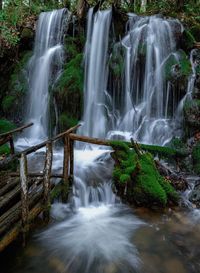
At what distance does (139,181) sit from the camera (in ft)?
21.8

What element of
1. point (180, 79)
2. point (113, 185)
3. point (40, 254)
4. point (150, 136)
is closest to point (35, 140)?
point (150, 136)

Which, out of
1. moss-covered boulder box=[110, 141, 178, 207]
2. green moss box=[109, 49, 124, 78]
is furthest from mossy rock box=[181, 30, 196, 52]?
moss-covered boulder box=[110, 141, 178, 207]

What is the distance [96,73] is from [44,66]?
97.5 inches

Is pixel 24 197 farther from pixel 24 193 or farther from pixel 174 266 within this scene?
pixel 174 266

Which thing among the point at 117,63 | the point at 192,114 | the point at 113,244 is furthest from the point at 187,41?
the point at 113,244

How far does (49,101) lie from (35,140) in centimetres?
170

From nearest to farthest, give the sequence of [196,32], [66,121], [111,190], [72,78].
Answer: [111,190]
[66,121]
[72,78]
[196,32]

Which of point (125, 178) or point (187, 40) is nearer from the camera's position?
point (125, 178)

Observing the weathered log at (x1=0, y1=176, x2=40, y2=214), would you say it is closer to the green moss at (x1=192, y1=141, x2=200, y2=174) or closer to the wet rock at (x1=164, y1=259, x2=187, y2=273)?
the wet rock at (x1=164, y1=259, x2=187, y2=273)

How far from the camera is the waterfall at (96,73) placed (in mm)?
11617

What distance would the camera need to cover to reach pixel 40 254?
5152 mm

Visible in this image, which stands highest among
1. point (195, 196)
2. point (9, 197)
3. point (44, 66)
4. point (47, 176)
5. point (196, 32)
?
point (196, 32)

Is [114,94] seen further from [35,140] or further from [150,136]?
[35,140]

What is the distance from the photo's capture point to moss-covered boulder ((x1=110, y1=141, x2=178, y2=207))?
6513mm
